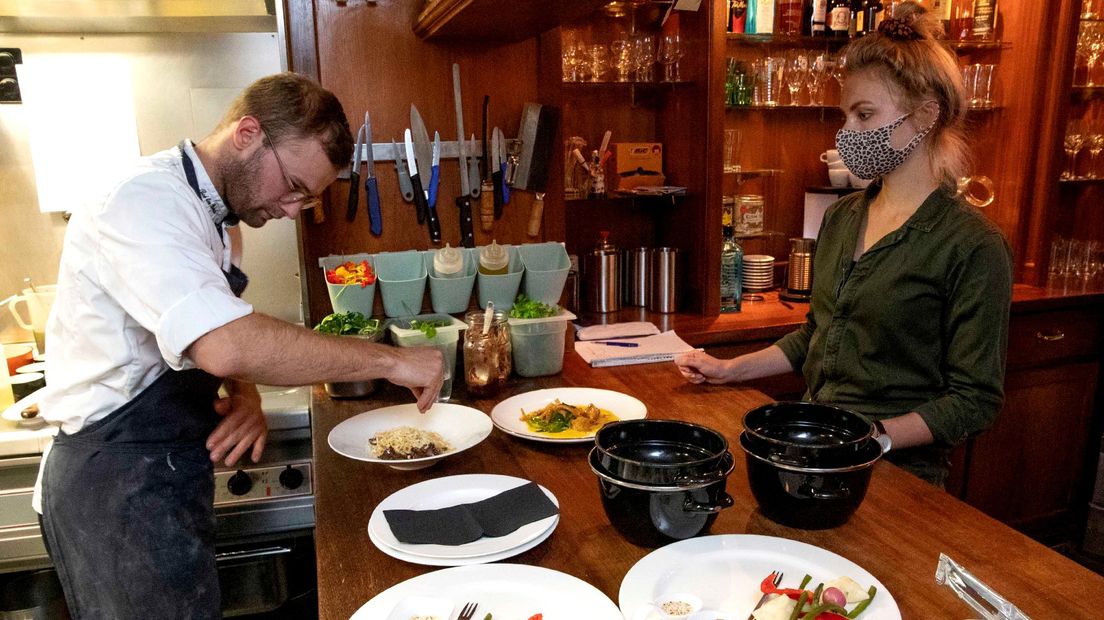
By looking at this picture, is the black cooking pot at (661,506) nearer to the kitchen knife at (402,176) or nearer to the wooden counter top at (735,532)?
the wooden counter top at (735,532)

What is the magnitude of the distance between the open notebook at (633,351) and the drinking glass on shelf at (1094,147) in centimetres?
230

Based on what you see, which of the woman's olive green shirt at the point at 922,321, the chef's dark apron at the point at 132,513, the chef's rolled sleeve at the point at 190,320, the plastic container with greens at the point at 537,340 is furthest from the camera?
the plastic container with greens at the point at 537,340

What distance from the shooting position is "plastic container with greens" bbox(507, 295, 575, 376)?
2.04 metres

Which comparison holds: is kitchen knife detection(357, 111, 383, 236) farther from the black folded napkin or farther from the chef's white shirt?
the black folded napkin

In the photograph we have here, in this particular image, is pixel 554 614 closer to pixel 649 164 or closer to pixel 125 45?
pixel 125 45

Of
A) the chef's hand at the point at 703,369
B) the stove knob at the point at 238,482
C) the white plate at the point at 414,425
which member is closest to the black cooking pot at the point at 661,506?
the white plate at the point at 414,425

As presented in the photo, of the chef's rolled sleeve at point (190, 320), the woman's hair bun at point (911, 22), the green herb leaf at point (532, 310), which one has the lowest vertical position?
the green herb leaf at point (532, 310)

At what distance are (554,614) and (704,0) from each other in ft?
7.92

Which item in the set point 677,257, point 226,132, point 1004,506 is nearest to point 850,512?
point 226,132

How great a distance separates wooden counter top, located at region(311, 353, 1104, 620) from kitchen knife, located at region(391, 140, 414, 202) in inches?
36.2

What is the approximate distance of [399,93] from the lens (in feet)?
7.54

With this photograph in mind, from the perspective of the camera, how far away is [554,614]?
0.98m

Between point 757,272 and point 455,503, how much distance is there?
7.65 ft

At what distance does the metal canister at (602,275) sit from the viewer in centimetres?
302
